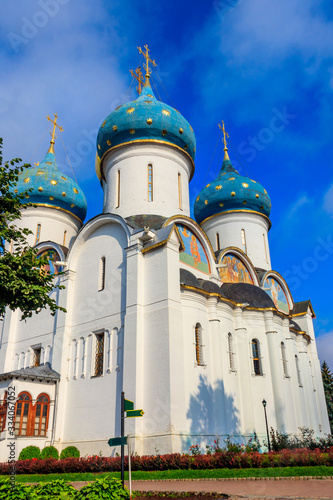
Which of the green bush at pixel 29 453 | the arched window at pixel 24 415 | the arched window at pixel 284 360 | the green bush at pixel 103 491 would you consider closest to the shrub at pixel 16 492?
the green bush at pixel 103 491

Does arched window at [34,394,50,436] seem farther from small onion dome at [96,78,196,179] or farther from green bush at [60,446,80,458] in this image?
small onion dome at [96,78,196,179]

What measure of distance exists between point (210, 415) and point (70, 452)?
4.26 meters

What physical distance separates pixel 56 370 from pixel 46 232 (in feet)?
24.2

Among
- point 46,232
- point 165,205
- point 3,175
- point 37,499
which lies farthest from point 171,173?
point 37,499

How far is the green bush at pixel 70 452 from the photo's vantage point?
12594 millimetres

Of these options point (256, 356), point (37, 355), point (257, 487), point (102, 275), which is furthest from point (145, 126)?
point (257, 487)

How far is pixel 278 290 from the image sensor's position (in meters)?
20.2

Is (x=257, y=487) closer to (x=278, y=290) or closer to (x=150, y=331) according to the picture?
(x=150, y=331)

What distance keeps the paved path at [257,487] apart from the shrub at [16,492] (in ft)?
9.19

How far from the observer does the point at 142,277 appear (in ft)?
43.0

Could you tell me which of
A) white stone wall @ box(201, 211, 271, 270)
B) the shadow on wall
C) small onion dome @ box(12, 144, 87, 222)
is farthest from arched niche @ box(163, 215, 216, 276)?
small onion dome @ box(12, 144, 87, 222)

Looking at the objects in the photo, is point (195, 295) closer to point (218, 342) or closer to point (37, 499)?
point (218, 342)

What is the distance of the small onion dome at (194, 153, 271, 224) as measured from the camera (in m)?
21.0

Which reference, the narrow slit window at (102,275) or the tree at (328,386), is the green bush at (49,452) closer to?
the narrow slit window at (102,275)
